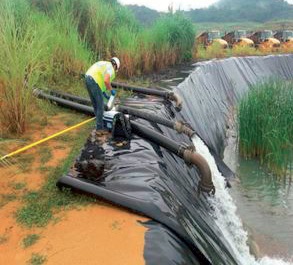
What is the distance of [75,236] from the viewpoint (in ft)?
10.7

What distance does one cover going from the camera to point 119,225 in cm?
336

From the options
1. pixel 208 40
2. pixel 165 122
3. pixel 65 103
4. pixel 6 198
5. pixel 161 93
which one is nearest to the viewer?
pixel 6 198

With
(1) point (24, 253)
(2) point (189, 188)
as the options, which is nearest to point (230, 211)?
(2) point (189, 188)

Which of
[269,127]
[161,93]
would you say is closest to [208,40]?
[269,127]

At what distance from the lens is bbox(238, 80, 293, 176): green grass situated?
24.6 ft

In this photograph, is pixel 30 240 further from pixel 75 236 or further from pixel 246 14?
pixel 246 14

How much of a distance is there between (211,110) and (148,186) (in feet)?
20.4

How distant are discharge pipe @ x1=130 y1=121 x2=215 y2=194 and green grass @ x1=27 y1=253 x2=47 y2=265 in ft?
7.15

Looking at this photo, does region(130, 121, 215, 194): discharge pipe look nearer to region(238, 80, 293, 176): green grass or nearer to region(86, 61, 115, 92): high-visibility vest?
region(86, 61, 115, 92): high-visibility vest

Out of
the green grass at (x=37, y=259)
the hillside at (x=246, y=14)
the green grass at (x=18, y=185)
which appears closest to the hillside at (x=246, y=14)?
the hillside at (x=246, y=14)

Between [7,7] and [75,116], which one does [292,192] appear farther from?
[7,7]

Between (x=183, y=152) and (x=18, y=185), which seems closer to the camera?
(x=18, y=185)

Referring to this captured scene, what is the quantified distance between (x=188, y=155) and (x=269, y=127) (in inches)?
134

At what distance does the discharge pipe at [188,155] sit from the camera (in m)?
4.63
